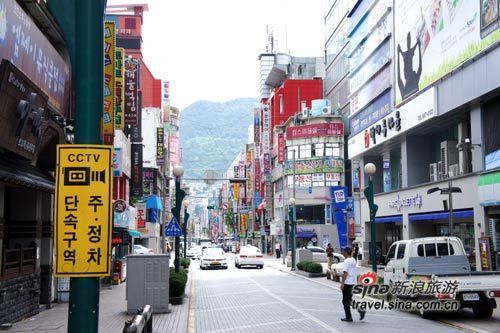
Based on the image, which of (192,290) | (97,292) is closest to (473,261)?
(192,290)

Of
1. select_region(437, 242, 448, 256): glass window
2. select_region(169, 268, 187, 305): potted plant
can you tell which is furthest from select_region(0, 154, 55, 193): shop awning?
select_region(437, 242, 448, 256): glass window

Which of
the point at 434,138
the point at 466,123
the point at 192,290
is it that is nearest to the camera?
the point at 192,290

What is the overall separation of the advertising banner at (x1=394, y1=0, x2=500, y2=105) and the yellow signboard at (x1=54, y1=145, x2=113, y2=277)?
23840 mm

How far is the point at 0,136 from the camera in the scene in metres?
12.2

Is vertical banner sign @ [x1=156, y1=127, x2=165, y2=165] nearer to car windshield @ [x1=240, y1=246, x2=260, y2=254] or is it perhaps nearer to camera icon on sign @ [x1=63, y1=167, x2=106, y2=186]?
car windshield @ [x1=240, y1=246, x2=260, y2=254]

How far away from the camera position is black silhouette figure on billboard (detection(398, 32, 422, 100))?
35031 mm

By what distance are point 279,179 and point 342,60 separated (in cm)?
1888

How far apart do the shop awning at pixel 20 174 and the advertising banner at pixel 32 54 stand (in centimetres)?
200

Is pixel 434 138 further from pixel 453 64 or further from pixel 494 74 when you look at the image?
pixel 494 74

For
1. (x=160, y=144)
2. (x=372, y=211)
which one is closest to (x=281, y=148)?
(x=160, y=144)

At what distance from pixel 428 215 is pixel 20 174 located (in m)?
26.0

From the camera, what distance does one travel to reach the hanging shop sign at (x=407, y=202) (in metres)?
36.0

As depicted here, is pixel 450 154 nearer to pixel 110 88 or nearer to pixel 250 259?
pixel 250 259

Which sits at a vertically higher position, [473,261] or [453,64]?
[453,64]
